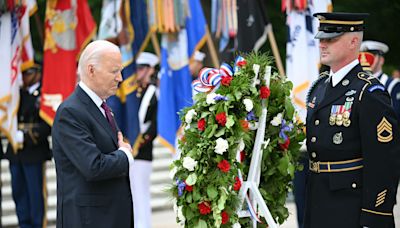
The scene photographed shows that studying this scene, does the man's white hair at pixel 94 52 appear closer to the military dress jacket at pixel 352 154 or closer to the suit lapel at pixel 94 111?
the suit lapel at pixel 94 111

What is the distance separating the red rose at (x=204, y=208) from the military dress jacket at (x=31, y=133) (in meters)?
4.25

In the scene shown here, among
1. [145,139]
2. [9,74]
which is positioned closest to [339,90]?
[145,139]

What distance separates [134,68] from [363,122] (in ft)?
16.3

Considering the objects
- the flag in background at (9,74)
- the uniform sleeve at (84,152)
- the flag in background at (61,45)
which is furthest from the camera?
the flag in background at (61,45)

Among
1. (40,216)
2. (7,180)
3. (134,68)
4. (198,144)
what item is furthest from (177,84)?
(198,144)

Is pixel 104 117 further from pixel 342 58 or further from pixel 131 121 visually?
pixel 131 121

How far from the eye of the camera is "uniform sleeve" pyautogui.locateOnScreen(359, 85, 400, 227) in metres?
4.35

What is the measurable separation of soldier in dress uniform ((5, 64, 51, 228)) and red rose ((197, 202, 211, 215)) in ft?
13.9

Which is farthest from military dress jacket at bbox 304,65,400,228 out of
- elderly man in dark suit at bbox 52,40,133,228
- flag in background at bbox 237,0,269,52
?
flag in background at bbox 237,0,269,52

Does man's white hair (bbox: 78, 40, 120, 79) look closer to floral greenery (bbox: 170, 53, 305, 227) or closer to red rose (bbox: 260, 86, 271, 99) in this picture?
floral greenery (bbox: 170, 53, 305, 227)

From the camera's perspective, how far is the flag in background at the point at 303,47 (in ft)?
26.0

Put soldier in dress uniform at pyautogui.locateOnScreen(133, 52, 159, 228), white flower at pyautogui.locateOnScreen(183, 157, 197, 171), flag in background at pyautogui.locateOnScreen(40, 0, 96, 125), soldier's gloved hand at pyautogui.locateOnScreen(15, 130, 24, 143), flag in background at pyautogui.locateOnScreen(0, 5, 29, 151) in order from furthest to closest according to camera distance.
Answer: flag in background at pyautogui.locateOnScreen(40, 0, 96, 125) → soldier in dress uniform at pyautogui.locateOnScreen(133, 52, 159, 228) → soldier's gloved hand at pyautogui.locateOnScreen(15, 130, 24, 143) → flag in background at pyautogui.locateOnScreen(0, 5, 29, 151) → white flower at pyautogui.locateOnScreen(183, 157, 197, 171)

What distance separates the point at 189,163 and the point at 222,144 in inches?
8.9

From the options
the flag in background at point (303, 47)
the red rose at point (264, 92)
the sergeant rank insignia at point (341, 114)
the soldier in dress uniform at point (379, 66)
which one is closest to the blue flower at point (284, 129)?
the red rose at point (264, 92)
